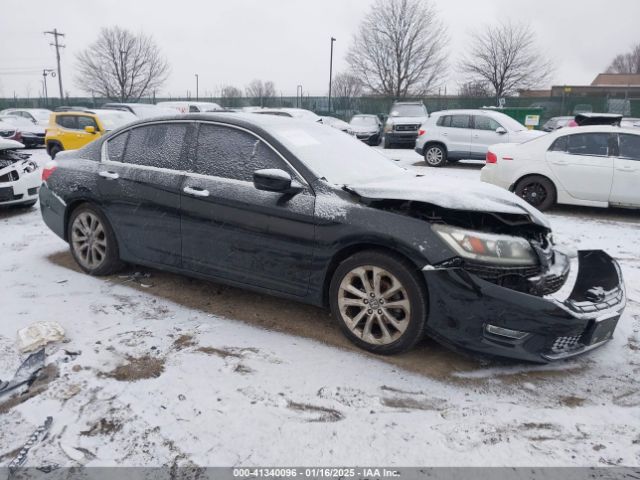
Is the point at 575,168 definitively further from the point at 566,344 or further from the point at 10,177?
the point at 10,177

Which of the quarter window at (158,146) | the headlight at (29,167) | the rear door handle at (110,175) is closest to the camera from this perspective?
the quarter window at (158,146)

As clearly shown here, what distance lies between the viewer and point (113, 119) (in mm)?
14156

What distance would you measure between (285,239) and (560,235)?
14.7 ft

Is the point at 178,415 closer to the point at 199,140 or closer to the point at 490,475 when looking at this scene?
the point at 490,475

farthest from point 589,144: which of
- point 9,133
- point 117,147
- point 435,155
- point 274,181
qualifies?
point 9,133

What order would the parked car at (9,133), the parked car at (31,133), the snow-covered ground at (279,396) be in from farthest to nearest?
the parked car at (31,133) → the parked car at (9,133) → the snow-covered ground at (279,396)

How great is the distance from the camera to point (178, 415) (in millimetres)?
2672

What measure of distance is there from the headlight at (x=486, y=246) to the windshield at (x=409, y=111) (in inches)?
702

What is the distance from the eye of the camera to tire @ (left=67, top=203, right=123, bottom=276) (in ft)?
15.1

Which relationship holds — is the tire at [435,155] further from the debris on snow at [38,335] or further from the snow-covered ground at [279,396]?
the debris on snow at [38,335]

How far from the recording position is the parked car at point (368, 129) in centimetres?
2164

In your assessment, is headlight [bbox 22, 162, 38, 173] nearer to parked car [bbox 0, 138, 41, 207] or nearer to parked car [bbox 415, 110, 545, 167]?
parked car [bbox 0, 138, 41, 207]

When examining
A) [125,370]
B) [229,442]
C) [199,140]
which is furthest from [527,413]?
[199,140]

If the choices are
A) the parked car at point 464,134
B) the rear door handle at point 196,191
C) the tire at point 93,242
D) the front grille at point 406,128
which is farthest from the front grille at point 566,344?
the front grille at point 406,128
